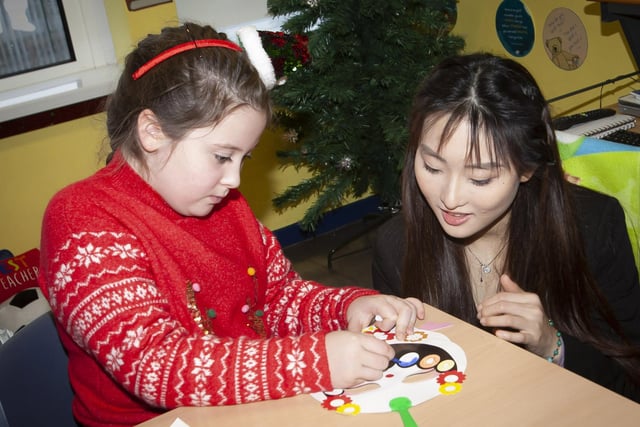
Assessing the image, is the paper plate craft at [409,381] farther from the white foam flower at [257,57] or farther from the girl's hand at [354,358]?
the white foam flower at [257,57]

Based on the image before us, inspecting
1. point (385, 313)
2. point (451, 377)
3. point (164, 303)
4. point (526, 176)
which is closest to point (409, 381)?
point (451, 377)

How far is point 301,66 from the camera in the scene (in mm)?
2850

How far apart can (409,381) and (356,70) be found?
2.05 metres

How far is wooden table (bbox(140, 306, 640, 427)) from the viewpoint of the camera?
2.88 ft

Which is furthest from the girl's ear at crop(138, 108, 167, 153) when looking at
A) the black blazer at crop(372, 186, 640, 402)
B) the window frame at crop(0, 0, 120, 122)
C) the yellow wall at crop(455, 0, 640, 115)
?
the yellow wall at crop(455, 0, 640, 115)

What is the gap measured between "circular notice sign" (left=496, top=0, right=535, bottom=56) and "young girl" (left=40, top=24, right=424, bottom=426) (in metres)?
2.24

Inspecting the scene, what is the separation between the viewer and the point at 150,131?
1.17m

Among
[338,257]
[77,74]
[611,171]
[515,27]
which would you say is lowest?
[338,257]

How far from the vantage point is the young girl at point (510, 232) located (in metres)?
1.25

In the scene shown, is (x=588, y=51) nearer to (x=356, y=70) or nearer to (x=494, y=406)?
(x=356, y=70)

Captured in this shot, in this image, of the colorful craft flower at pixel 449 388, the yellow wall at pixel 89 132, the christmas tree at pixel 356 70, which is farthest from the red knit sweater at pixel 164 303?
the yellow wall at pixel 89 132

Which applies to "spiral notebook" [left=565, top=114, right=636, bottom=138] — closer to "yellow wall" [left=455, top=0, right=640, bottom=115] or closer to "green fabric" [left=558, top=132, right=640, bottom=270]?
"green fabric" [left=558, top=132, right=640, bottom=270]

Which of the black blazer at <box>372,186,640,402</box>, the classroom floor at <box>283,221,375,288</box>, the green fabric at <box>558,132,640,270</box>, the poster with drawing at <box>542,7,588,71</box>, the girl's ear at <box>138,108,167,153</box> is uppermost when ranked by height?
the girl's ear at <box>138,108,167,153</box>

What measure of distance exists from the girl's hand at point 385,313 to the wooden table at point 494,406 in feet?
0.35
